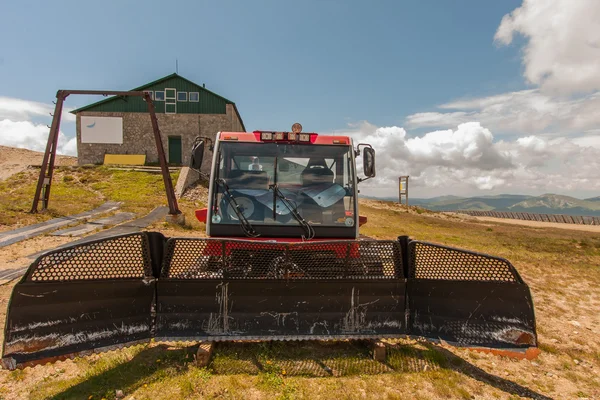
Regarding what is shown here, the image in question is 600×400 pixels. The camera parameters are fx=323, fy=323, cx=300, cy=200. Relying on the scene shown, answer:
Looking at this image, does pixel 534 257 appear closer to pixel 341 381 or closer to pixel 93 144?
pixel 341 381

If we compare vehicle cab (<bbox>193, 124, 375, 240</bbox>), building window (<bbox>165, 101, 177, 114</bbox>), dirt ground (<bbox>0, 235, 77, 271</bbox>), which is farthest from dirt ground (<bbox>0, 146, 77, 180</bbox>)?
vehicle cab (<bbox>193, 124, 375, 240</bbox>)

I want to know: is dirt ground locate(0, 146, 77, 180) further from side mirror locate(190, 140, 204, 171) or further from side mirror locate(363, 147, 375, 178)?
side mirror locate(363, 147, 375, 178)

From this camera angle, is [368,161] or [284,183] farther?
[368,161]

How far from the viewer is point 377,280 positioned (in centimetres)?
373

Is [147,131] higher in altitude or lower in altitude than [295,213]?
higher

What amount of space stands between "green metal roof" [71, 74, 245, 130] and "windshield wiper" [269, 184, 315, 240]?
2899 centimetres

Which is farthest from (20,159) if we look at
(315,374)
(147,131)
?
(315,374)

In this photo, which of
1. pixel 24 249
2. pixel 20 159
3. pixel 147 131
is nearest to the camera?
pixel 24 249

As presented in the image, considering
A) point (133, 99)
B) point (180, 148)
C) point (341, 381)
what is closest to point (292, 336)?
point (341, 381)

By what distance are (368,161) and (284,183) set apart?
4.89 feet

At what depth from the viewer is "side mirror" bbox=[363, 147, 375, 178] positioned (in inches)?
210

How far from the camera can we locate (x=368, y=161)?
535 cm

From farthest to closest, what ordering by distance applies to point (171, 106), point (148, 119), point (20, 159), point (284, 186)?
1. point (20, 159)
2. point (171, 106)
3. point (148, 119)
4. point (284, 186)

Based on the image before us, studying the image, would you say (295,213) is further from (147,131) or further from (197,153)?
(147,131)
